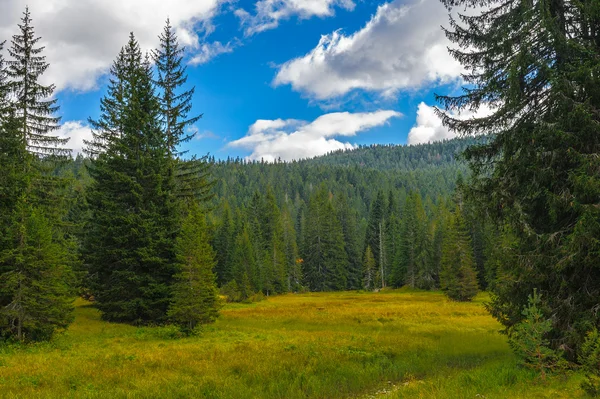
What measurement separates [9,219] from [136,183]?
24.2 feet

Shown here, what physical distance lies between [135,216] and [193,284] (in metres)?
6.59

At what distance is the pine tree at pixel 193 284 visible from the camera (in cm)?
2155

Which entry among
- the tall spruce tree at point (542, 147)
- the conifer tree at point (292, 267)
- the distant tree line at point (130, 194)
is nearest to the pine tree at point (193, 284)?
the distant tree line at point (130, 194)

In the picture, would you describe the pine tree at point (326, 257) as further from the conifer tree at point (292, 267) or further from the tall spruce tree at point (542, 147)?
the tall spruce tree at point (542, 147)

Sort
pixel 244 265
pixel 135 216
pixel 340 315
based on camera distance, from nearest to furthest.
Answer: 1. pixel 135 216
2. pixel 340 315
3. pixel 244 265

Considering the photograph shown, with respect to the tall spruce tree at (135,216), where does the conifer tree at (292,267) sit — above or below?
below

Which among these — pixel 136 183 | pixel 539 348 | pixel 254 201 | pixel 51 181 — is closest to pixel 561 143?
pixel 539 348

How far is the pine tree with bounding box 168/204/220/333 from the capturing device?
2155cm

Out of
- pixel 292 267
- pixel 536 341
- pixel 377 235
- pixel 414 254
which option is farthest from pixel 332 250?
pixel 536 341

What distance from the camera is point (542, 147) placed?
1059 centimetres

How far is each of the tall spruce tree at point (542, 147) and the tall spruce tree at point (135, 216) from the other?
64.3 ft

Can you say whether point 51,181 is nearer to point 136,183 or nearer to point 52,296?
point 136,183

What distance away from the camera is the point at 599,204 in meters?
8.90

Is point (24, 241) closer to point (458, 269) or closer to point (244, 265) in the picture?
point (244, 265)
